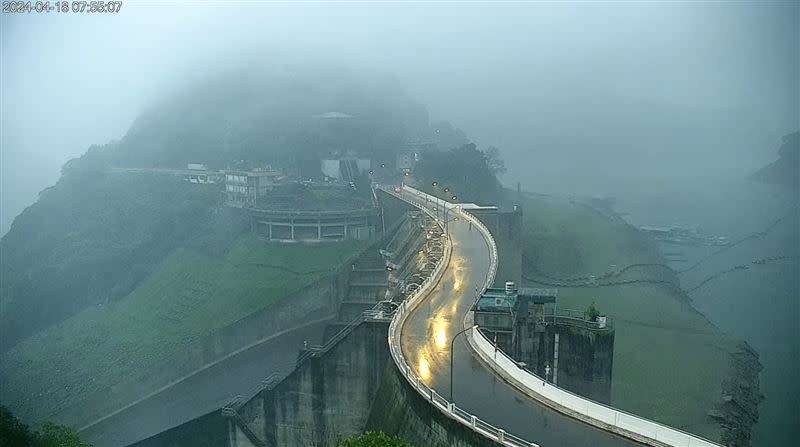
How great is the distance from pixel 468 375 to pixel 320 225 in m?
42.6

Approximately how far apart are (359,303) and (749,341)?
30.1m

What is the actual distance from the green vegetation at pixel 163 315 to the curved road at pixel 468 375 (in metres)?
22.6

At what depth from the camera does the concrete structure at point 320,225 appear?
63531mm

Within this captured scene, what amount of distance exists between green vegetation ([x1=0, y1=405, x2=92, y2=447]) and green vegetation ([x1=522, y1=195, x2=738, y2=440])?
21428 millimetres

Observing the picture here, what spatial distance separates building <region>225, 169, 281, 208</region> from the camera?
72.3m

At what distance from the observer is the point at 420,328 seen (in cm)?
2781

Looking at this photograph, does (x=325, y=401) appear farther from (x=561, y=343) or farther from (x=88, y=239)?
(x=88, y=239)

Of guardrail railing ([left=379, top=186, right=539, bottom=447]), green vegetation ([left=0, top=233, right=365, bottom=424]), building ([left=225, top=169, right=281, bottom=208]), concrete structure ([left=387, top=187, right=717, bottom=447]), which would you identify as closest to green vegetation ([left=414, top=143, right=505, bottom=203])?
green vegetation ([left=0, top=233, right=365, bottom=424])

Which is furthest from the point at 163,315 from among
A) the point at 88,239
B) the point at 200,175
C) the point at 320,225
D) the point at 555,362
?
the point at 555,362

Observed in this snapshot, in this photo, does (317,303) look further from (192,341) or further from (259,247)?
(259,247)

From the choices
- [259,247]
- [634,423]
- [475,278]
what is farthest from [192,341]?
[634,423]

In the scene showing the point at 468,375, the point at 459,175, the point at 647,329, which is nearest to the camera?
the point at 468,375

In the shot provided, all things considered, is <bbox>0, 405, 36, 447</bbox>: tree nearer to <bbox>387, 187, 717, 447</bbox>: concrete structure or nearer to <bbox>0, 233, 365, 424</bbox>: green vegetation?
<bbox>387, 187, 717, 447</bbox>: concrete structure

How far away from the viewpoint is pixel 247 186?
240 feet
